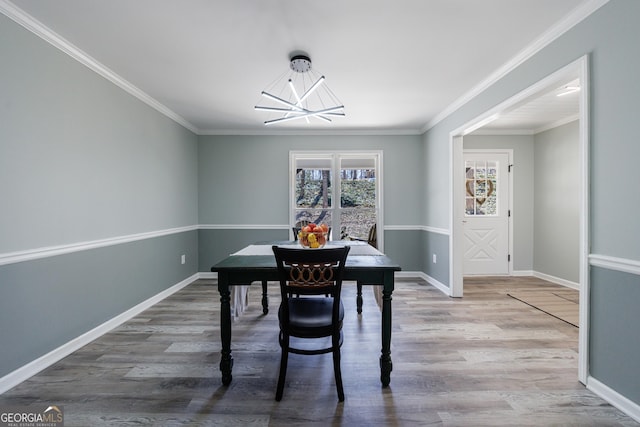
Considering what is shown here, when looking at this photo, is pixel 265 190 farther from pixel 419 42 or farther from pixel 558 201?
pixel 558 201

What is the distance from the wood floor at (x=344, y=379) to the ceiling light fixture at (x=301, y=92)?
79.9 inches

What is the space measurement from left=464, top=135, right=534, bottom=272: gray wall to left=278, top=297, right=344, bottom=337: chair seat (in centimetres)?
408

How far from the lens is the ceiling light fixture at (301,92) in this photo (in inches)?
93.4

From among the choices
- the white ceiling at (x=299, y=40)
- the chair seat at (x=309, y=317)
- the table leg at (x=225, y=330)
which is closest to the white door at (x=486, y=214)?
the white ceiling at (x=299, y=40)

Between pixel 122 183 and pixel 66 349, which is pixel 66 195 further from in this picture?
pixel 66 349

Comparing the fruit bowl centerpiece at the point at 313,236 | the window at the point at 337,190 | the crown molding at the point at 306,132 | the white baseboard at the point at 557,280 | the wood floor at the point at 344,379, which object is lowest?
the wood floor at the point at 344,379

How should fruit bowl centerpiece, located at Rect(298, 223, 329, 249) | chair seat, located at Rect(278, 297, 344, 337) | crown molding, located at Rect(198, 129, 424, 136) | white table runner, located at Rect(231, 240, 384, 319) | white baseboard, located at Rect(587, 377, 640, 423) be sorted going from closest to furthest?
white baseboard, located at Rect(587, 377, 640, 423)
chair seat, located at Rect(278, 297, 344, 337)
fruit bowl centerpiece, located at Rect(298, 223, 329, 249)
white table runner, located at Rect(231, 240, 384, 319)
crown molding, located at Rect(198, 129, 424, 136)

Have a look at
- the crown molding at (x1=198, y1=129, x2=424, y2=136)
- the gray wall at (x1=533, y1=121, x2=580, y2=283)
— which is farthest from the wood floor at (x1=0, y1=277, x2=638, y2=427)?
the crown molding at (x1=198, y1=129, x2=424, y2=136)

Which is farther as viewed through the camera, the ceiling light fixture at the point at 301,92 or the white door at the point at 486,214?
the white door at the point at 486,214

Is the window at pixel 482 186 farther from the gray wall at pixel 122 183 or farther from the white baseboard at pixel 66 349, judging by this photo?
the white baseboard at pixel 66 349

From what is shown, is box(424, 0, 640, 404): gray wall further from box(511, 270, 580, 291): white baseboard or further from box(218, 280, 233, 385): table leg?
box(511, 270, 580, 291): white baseboard

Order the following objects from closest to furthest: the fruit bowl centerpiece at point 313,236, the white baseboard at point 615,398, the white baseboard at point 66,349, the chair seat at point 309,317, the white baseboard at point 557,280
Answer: the white baseboard at point 615,398, the chair seat at point 309,317, the white baseboard at point 66,349, the fruit bowl centerpiece at point 313,236, the white baseboard at point 557,280

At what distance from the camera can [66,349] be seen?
216 centimetres

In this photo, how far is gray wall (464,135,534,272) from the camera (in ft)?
15.1
